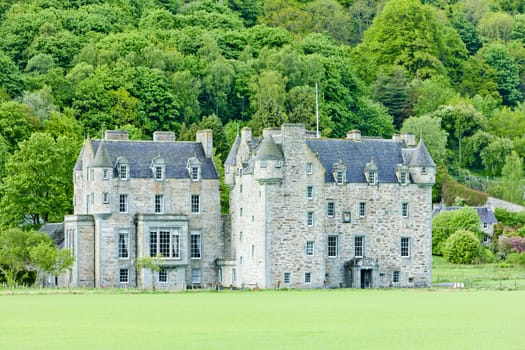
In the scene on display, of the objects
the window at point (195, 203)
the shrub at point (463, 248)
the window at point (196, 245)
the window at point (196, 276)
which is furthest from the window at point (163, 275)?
the shrub at point (463, 248)

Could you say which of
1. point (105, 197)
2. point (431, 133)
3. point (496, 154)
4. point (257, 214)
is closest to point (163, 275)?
point (105, 197)

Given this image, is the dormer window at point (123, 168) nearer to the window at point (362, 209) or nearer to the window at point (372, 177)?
the window at point (362, 209)

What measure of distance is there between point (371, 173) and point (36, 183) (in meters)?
22.6

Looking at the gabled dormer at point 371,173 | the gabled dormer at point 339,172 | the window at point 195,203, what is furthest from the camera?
the window at point 195,203

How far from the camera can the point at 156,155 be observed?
102000 mm

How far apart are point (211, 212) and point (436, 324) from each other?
45714 millimetres

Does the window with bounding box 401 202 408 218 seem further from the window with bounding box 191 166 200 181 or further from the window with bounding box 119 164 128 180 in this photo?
the window with bounding box 119 164 128 180

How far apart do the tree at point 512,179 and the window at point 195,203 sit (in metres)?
57.0

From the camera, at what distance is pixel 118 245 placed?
9981cm

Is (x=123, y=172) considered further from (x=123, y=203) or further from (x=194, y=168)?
(x=194, y=168)

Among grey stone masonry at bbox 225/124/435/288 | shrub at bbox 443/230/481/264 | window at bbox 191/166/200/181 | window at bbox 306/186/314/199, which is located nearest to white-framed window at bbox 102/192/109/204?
window at bbox 191/166/200/181

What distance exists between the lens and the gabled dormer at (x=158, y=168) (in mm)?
101375

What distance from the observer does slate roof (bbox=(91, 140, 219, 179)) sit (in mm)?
101125

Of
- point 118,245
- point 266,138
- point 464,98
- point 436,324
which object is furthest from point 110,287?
point 464,98
